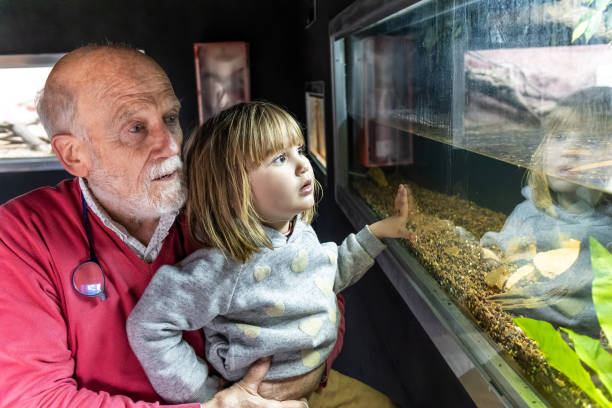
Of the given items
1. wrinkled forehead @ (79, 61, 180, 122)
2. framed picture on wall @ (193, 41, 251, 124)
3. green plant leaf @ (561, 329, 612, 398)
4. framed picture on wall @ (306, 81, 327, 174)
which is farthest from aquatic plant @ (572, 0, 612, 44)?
framed picture on wall @ (193, 41, 251, 124)

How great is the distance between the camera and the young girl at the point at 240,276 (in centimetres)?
112

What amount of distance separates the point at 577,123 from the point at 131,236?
106 cm

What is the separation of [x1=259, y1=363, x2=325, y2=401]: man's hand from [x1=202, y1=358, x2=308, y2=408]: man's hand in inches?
1.2

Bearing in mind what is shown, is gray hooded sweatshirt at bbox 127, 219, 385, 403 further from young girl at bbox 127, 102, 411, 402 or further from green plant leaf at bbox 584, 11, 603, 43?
green plant leaf at bbox 584, 11, 603, 43

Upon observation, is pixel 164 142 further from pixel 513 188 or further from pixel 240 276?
pixel 513 188

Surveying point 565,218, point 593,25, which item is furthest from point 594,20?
point 565,218

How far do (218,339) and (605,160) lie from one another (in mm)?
961

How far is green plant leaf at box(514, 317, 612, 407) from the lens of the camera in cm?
79

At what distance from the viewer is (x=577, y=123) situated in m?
0.87

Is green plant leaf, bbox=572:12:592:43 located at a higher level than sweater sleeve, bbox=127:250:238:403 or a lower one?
higher

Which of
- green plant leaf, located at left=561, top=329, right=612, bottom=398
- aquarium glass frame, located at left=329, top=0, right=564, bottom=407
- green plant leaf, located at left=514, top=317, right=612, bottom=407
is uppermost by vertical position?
green plant leaf, located at left=561, top=329, right=612, bottom=398

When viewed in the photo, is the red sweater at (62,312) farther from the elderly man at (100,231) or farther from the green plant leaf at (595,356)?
the green plant leaf at (595,356)

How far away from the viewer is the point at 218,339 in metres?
1.26

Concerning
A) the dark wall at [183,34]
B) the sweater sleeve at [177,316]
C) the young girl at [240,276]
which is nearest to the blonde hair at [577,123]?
the young girl at [240,276]
